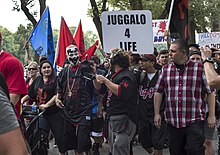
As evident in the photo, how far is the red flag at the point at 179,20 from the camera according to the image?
24.0ft

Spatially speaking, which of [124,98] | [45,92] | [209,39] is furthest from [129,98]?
[209,39]

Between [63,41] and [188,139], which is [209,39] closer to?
[63,41]

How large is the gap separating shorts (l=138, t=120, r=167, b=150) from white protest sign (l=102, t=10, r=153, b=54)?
1.10 m

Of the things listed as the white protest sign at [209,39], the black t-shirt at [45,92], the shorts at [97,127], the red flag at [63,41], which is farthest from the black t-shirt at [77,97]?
the white protest sign at [209,39]

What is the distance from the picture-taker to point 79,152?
669 cm

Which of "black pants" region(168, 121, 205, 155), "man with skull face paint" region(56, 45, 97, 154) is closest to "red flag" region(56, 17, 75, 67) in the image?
"man with skull face paint" region(56, 45, 97, 154)

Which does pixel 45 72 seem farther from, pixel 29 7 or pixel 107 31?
pixel 29 7

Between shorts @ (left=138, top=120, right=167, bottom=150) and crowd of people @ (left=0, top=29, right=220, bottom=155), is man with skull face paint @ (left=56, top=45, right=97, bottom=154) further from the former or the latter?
shorts @ (left=138, top=120, right=167, bottom=150)

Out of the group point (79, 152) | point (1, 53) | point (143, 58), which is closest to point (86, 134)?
point (79, 152)

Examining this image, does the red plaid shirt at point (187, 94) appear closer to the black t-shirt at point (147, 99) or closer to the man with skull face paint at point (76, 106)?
the black t-shirt at point (147, 99)

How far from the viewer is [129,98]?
19.3 ft

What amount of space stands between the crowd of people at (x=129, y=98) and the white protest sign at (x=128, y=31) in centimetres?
28

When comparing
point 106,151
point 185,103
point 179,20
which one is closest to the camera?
point 185,103

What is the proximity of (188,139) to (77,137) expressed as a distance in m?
1.93
